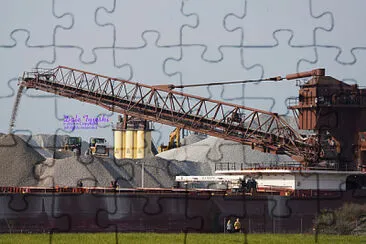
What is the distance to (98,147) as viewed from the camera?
193 feet

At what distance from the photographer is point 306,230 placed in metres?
36.2

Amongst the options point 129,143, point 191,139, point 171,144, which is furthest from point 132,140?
point 191,139

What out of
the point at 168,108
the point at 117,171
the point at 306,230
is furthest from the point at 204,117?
the point at 306,230

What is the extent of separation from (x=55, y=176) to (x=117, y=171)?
433 cm

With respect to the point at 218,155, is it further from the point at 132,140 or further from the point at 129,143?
the point at 129,143

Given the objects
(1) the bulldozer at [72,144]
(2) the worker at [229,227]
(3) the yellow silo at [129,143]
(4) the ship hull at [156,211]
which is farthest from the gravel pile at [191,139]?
(2) the worker at [229,227]

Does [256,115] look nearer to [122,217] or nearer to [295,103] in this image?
[295,103]

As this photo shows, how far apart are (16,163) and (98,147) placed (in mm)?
11519

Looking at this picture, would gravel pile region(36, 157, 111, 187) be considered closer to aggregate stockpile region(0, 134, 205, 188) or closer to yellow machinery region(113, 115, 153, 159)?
aggregate stockpile region(0, 134, 205, 188)

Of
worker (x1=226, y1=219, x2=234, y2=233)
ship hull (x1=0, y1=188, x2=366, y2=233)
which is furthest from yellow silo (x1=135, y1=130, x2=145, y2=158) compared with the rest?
worker (x1=226, y1=219, x2=234, y2=233)

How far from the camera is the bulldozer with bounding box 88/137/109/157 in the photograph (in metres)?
58.0

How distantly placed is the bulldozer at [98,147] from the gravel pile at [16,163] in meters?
8.38

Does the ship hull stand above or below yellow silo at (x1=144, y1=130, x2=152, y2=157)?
below

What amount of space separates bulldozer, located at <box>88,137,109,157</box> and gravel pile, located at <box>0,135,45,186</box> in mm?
8379
